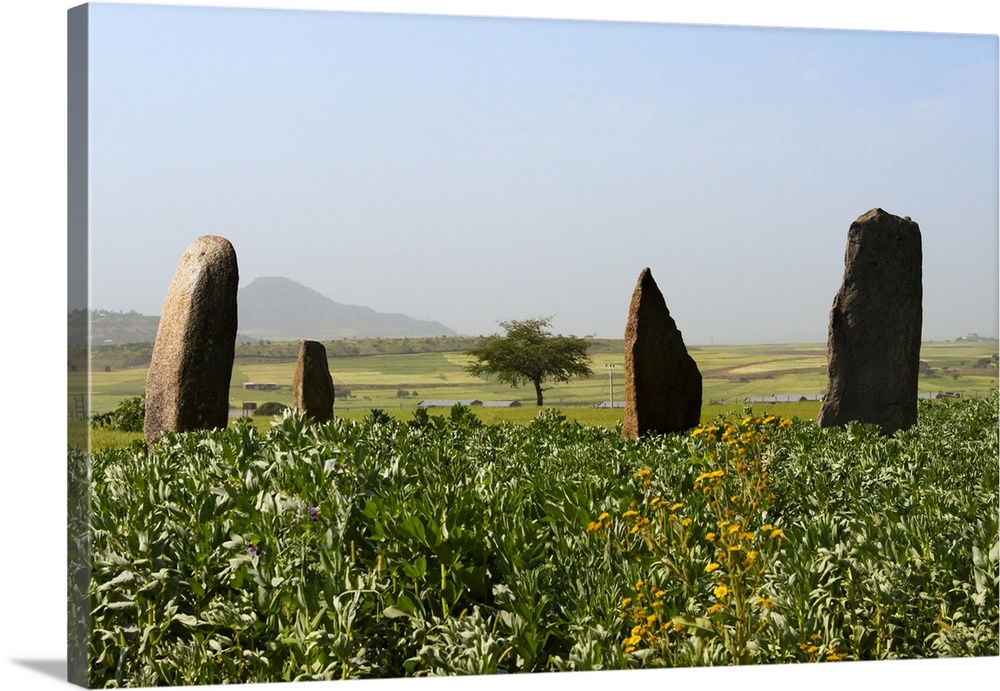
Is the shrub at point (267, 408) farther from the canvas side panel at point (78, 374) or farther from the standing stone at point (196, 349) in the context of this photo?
the canvas side panel at point (78, 374)

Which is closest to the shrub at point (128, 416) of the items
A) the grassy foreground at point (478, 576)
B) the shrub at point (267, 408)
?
the grassy foreground at point (478, 576)

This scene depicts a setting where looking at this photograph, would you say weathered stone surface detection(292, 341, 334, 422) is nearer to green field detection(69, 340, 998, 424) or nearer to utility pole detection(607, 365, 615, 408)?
green field detection(69, 340, 998, 424)

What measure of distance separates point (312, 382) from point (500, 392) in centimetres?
569

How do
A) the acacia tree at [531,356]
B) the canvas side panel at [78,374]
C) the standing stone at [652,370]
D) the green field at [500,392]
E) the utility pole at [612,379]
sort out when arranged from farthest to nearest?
the acacia tree at [531,356]
the utility pole at [612,379]
the standing stone at [652,370]
the green field at [500,392]
the canvas side panel at [78,374]

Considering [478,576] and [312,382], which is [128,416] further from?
[478,576]

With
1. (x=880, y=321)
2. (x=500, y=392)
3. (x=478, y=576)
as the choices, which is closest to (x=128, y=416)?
(x=478, y=576)

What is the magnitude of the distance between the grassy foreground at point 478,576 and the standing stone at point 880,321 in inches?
164

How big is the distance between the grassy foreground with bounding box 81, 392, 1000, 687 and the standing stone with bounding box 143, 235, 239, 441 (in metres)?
3.69

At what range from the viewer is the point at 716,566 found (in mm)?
4398

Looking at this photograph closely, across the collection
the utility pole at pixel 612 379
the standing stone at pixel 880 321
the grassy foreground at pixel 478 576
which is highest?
the standing stone at pixel 880 321

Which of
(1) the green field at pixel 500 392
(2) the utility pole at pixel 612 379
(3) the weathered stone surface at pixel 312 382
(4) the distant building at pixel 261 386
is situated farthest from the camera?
(2) the utility pole at pixel 612 379

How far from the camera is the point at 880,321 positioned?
963 centimetres

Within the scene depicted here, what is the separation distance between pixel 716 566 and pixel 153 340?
6307mm

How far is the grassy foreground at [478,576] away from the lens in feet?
13.9
